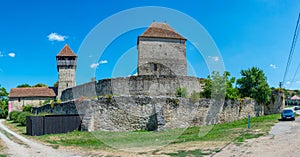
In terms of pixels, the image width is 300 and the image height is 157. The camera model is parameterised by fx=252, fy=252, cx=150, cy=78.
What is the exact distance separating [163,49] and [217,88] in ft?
44.5

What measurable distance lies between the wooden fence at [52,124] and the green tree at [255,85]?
69.1 feet

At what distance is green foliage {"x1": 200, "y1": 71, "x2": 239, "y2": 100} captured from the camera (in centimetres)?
2151

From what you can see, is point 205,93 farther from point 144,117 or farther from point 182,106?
point 144,117

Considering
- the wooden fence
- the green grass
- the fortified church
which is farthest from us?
the fortified church

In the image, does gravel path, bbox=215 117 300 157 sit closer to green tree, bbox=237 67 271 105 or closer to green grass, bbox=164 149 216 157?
green grass, bbox=164 149 216 157

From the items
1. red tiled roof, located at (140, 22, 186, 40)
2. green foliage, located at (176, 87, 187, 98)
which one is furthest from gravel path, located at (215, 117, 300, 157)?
red tiled roof, located at (140, 22, 186, 40)

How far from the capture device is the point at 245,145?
890 centimetres

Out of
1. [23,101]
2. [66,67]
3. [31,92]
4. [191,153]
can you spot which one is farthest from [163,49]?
[23,101]

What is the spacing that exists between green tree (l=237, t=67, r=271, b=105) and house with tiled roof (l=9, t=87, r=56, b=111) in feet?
128

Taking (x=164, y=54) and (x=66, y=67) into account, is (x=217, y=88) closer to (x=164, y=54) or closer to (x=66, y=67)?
(x=164, y=54)

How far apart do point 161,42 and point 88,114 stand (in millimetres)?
19902

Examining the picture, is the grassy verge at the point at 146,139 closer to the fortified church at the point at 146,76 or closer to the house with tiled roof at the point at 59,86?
the fortified church at the point at 146,76

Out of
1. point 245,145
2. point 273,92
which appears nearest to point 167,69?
point 273,92

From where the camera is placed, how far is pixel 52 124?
15523 millimetres
